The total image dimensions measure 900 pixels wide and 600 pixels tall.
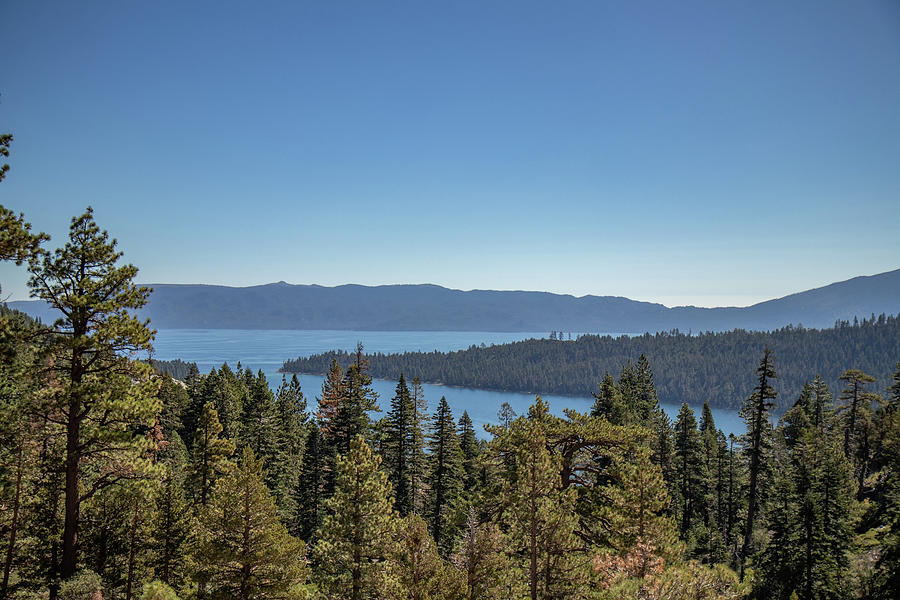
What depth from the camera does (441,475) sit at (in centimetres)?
3422

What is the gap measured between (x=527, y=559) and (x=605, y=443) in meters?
6.05

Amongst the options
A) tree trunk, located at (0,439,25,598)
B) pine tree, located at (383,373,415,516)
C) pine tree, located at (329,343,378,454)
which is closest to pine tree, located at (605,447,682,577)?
pine tree, located at (383,373,415,516)

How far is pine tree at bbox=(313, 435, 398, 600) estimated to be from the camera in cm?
1831

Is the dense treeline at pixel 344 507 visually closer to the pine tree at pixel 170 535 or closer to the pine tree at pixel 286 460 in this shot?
the pine tree at pixel 170 535

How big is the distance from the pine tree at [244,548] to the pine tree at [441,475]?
1716 centimetres

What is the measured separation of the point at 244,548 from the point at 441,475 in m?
18.6

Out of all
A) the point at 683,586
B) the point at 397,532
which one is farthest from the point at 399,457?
the point at 683,586

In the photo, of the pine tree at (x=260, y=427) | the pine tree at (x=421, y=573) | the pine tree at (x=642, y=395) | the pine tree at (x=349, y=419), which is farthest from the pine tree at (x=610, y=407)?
the pine tree at (x=260, y=427)

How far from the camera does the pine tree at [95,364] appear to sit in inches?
465

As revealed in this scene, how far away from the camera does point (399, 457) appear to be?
35125 millimetres

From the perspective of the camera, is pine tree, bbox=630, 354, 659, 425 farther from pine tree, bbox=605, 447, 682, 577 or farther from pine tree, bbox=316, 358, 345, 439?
pine tree, bbox=316, 358, 345, 439

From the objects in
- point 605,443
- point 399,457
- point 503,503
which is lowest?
point 399,457

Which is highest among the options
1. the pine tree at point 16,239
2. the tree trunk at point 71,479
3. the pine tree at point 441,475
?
the pine tree at point 16,239

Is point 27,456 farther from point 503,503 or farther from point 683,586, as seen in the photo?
point 683,586
